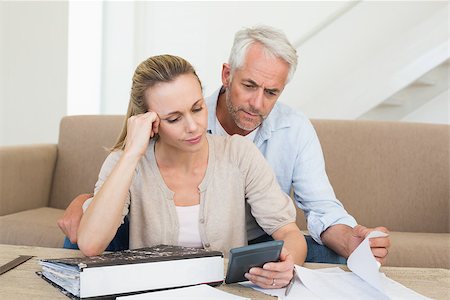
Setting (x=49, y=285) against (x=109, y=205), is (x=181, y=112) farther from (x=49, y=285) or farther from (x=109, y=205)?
(x=49, y=285)

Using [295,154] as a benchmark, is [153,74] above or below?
above

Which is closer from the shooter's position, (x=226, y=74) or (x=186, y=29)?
(x=226, y=74)

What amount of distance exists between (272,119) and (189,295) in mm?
1095

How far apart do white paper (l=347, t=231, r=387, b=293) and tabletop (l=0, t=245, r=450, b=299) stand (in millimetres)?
91

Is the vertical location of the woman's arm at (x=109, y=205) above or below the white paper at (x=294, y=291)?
above

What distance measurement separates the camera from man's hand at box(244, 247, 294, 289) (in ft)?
4.13

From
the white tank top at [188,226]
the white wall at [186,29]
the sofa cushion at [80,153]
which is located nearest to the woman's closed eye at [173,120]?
the white tank top at [188,226]

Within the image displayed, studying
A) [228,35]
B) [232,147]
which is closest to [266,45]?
[232,147]

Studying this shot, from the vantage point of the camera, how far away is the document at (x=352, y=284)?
4.02 ft

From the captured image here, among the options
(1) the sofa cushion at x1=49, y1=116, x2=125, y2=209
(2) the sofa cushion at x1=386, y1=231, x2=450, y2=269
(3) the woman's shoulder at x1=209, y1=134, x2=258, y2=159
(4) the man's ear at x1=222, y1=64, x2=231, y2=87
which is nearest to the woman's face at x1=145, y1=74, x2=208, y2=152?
(3) the woman's shoulder at x1=209, y1=134, x2=258, y2=159

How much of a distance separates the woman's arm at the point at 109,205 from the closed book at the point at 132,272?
Result: 8.5 inches

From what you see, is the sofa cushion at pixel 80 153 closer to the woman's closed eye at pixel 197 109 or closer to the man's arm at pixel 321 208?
the man's arm at pixel 321 208

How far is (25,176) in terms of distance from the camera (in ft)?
10.2

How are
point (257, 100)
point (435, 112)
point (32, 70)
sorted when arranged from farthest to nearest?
point (435, 112) < point (32, 70) < point (257, 100)
